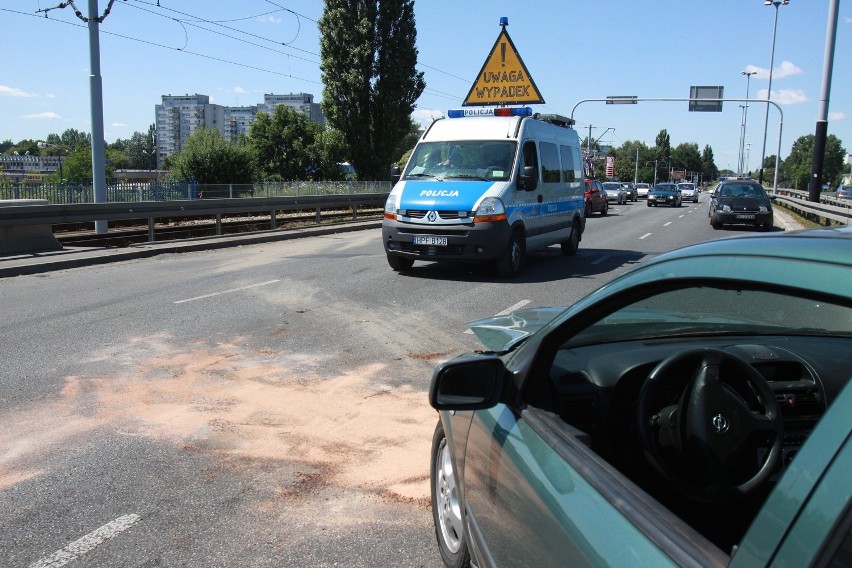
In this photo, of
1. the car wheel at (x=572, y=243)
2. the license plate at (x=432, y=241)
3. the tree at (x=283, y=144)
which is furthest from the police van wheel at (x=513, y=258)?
the tree at (x=283, y=144)

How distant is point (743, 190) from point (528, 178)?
16164 millimetres

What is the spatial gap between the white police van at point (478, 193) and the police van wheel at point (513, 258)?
2cm

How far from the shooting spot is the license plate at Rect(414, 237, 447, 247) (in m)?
11.3

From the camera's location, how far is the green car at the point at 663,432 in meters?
1.26

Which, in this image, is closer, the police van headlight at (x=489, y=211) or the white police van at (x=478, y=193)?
the police van headlight at (x=489, y=211)

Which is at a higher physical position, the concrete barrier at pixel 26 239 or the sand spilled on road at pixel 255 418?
the concrete barrier at pixel 26 239

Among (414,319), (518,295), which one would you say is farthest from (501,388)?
(518,295)

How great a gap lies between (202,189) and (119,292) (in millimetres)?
11156

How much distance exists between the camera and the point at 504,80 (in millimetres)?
20562

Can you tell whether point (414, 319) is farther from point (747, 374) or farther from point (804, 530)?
point (804, 530)

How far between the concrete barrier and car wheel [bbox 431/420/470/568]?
1276 cm

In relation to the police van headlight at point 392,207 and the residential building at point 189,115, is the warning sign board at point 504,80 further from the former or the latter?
the residential building at point 189,115

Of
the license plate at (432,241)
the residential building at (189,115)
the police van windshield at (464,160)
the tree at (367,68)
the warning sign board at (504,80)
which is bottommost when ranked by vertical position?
the license plate at (432,241)

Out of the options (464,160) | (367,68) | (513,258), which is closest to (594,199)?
(367,68)
